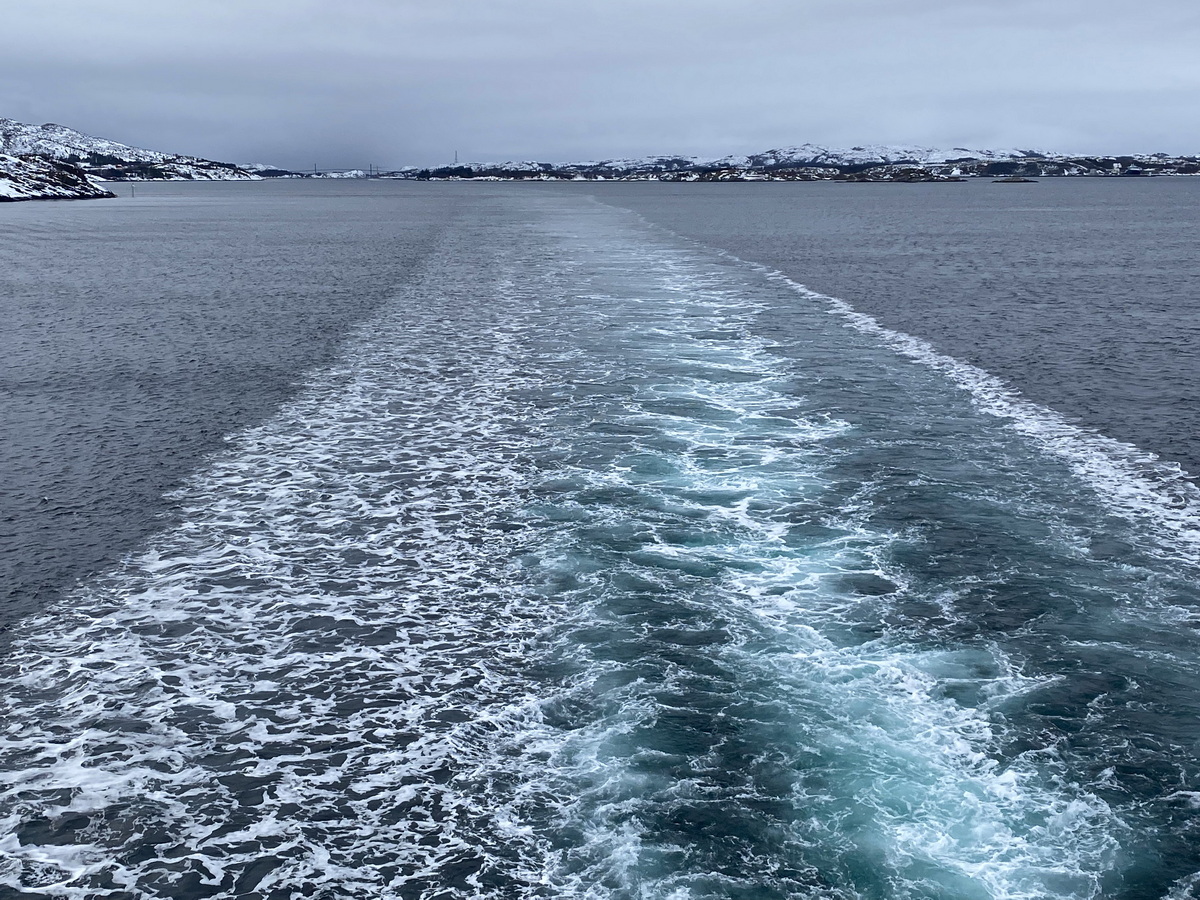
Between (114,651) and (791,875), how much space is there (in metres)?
11.1

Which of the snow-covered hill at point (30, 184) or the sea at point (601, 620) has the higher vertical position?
the snow-covered hill at point (30, 184)

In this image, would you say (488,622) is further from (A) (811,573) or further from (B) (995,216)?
(B) (995,216)

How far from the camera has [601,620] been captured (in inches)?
637

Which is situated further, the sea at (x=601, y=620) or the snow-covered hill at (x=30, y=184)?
the snow-covered hill at (x=30, y=184)

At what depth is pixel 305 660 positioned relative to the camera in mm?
14945

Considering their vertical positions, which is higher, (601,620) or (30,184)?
(30,184)

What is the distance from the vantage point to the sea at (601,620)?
10938 mm

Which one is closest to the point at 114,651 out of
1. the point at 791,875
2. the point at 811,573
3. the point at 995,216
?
the point at 791,875

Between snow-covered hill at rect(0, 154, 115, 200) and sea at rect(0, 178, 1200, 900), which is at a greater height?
snow-covered hill at rect(0, 154, 115, 200)

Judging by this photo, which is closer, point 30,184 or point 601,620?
point 601,620

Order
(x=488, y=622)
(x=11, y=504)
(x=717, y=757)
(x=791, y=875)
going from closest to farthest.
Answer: (x=791, y=875) → (x=717, y=757) → (x=488, y=622) → (x=11, y=504)

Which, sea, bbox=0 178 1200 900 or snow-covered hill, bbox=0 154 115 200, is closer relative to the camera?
sea, bbox=0 178 1200 900

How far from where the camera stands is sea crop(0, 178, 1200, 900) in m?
10.9

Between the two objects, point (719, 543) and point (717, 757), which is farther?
point (719, 543)
